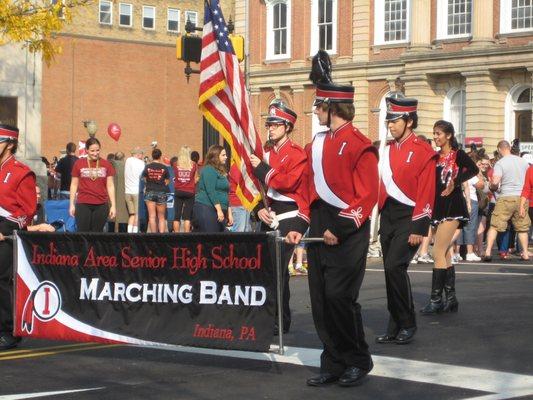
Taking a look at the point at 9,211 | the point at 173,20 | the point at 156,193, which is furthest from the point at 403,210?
the point at 173,20

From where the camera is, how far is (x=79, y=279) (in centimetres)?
1036

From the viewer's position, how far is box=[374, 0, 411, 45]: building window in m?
A: 54.1

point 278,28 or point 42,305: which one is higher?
point 278,28

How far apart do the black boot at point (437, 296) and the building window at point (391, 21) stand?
41.5m

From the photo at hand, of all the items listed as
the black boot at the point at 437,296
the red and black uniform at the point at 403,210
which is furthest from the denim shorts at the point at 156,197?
the red and black uniform at the point at 403,210

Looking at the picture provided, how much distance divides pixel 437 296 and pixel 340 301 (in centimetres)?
438

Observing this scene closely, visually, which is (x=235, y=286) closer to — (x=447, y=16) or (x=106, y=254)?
(x=106, y=254)

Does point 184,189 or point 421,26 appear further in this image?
point 421,26

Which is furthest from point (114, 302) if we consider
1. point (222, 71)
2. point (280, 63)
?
point (280, 63)

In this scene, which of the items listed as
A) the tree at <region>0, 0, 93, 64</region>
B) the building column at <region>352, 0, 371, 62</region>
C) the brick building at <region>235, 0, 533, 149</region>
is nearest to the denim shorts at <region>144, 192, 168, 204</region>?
the tree at <region>0, 0, 93, 64</region>

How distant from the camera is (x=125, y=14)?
7838 cm

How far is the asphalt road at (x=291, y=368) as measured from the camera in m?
8.60

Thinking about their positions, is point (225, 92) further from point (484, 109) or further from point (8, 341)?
point (484, 109)

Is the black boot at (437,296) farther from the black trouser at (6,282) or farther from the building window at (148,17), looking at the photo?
the building window at (148,17)
